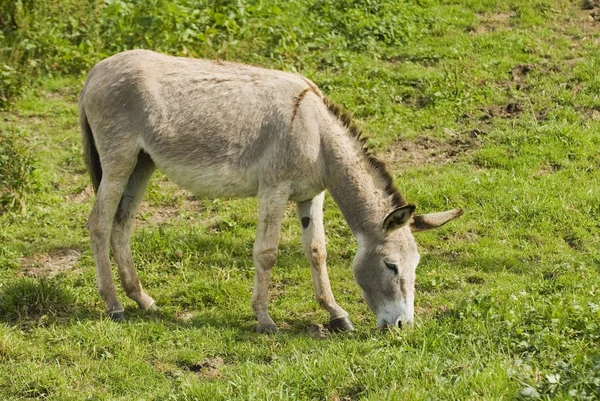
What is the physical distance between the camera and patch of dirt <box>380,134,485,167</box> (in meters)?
9.49

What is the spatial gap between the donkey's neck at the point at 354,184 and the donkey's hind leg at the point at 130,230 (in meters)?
1.60

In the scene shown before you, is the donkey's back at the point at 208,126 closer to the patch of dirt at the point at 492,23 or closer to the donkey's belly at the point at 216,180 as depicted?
the donkey's belly at the point at 216,180

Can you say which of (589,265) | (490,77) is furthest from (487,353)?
(490,77)

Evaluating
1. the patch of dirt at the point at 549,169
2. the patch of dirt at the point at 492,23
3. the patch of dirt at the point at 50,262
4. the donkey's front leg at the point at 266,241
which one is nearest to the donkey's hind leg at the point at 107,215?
the patch of dirt at the point at 50,262

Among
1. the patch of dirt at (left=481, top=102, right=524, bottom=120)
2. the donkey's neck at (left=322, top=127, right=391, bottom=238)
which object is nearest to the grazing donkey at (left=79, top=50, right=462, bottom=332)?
the donkey's neck at (left=322, top=127, right=391, bottom=238)

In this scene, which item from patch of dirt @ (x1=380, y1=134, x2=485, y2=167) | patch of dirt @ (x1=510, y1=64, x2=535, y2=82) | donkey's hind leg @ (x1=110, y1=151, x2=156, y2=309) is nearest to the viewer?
donkey's hind leg @ (x1=110, y1=151, x2=156, y2=309)

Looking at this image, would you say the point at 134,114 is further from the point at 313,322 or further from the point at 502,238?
the point at 502,238

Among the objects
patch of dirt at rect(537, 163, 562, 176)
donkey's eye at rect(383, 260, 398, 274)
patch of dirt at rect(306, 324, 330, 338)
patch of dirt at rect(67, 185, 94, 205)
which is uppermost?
donkey's eye at rect(383, 260, 398, 274)

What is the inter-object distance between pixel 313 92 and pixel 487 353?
2.67m

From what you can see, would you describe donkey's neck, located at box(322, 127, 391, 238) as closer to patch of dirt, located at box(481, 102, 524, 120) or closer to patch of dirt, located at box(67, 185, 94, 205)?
patch of dirt, located at box(67, 185, 94, 205)

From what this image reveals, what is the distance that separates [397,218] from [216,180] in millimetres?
1502

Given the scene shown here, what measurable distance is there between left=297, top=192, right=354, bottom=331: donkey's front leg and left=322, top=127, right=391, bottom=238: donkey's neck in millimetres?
390

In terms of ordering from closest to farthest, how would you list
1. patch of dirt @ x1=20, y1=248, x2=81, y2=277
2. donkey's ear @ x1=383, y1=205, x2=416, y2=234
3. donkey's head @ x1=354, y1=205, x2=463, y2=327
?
1. donkey's ear @ x1=383, y1=205, x2=416, y2=234
2. donkey's head @ x1=354, y1=205, x2=463, y2=327
3. patch of dirt @ x1=20, y1=248, x2=81, y2=277

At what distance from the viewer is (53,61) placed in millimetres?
11602
